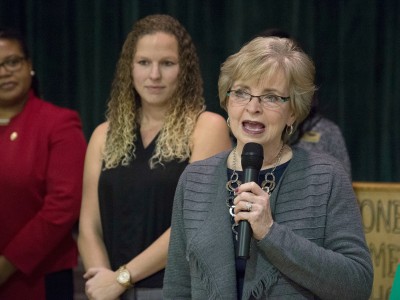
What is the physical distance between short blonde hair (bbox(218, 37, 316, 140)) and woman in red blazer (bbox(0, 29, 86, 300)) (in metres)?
1.29

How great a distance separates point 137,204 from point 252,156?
92 centimetres

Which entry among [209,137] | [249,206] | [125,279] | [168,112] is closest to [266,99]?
[249,206]

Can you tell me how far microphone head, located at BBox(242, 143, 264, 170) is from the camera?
7.06 feet

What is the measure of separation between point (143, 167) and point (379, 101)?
2625 millimetres

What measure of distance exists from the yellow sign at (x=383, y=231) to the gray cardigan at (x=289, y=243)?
139 centimetres

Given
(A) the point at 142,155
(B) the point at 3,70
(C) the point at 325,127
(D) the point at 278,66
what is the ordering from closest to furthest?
(D) the point at 278,66
(A) the point at 142,155
(B) the point at 3,70
(C) the point at 325,127

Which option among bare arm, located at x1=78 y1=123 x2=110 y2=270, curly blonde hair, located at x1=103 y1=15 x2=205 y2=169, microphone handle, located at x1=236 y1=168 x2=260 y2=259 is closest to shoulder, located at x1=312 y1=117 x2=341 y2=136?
curly blonde hair, located at x1=103 y1=15 x2=205 y2=169

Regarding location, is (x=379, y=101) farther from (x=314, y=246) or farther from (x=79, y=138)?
(x=314, y=246)

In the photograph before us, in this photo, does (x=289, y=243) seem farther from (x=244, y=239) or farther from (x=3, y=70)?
(x=3, y=70)

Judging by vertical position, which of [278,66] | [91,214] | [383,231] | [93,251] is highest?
[278,66]

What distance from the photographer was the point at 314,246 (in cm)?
215

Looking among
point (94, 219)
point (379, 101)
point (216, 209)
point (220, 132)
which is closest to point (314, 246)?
point (216, 209)

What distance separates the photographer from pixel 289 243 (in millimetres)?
2131

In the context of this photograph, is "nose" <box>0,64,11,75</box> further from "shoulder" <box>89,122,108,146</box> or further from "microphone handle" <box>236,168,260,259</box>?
"microphone handle" <box>236,168,260,259</box>
